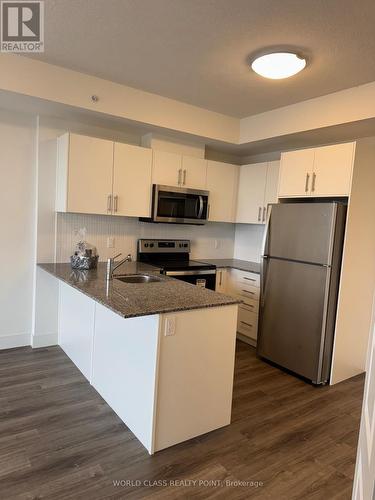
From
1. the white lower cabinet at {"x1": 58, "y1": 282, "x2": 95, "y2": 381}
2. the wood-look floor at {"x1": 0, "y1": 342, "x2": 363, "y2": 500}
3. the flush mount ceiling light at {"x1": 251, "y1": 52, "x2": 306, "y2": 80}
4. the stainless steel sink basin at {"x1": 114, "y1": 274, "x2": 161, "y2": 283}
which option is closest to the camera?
the wood-look floor at {"x1": 0, "y1": 342, "x2": 363, "y2": 500}

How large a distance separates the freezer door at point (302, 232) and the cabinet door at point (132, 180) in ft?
4.53

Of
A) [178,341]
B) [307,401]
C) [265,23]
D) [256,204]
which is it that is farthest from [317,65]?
[307,401]

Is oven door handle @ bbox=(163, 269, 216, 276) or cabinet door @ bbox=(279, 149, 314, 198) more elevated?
cabinet door @ bbox=(279, 149, 314, 198)

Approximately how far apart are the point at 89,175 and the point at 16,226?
3.09 ft

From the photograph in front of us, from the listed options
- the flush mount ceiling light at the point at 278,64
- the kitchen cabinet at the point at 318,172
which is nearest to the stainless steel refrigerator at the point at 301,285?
the kitchen cabinet at the point at 318,172

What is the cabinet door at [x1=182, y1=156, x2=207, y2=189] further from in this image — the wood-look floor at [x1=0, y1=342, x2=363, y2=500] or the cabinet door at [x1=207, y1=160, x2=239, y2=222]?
the wood-look floor at [x1=0, y1=342, x2=363, y2=500]

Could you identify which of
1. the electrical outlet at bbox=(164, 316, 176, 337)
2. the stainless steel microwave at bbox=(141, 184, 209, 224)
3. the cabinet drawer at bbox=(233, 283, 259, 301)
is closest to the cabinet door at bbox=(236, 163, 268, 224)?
the stainless steel microwave at bbox=(141, 184, 209, 224)

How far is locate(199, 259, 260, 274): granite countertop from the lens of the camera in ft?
13.5

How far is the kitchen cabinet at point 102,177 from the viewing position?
324cm

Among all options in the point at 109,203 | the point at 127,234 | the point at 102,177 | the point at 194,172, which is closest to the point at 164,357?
the point at 109,203

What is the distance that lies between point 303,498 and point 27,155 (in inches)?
142

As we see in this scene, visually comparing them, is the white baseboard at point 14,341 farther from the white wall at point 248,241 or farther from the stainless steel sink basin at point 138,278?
the white wall at point 248,241

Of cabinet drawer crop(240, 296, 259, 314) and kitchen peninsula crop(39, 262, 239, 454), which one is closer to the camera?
kitchen peninsula crop(39, 262, 239, 454)

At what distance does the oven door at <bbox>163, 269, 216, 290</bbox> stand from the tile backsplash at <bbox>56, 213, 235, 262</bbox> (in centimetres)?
64
